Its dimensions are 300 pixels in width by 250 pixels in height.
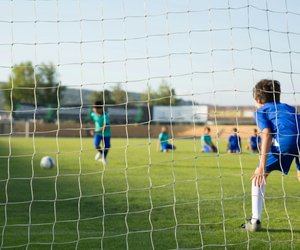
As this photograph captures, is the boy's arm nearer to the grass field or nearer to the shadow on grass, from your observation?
the grass field

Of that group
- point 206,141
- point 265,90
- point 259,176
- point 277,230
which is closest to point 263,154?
point 259,176

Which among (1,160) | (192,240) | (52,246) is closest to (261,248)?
(192,240)

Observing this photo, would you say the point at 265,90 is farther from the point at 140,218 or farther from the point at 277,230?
the point at 140,218

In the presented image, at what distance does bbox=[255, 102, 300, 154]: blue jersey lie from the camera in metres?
5.14

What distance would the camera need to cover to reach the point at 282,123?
204 inches

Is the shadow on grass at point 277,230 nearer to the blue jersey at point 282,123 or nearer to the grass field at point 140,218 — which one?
the grass field at point 140,218

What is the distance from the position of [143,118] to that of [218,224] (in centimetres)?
4808

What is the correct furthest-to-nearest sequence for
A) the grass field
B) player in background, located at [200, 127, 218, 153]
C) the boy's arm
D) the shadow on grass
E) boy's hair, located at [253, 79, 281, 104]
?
player in background, located at [200, 127, 218, 153] < boy's hair, located at [253, 79, 281, 104] < the shadow on grass < the boy's arm < the grass field

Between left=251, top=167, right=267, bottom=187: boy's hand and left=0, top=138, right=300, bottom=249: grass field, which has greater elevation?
left=251, top=167, right=267, bottom=187: boy's hand

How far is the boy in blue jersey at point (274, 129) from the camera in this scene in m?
5.14

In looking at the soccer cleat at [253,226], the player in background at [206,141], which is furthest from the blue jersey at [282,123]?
the player in background at [206,141]

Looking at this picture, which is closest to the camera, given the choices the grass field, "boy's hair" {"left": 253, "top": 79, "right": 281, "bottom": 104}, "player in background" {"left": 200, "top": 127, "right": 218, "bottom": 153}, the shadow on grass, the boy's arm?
the grass field

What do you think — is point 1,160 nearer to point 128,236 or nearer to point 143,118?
point 128,236

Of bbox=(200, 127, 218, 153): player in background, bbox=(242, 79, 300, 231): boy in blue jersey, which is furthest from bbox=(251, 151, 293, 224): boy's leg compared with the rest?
bbox=(200, 127, 218, 153): player in background
